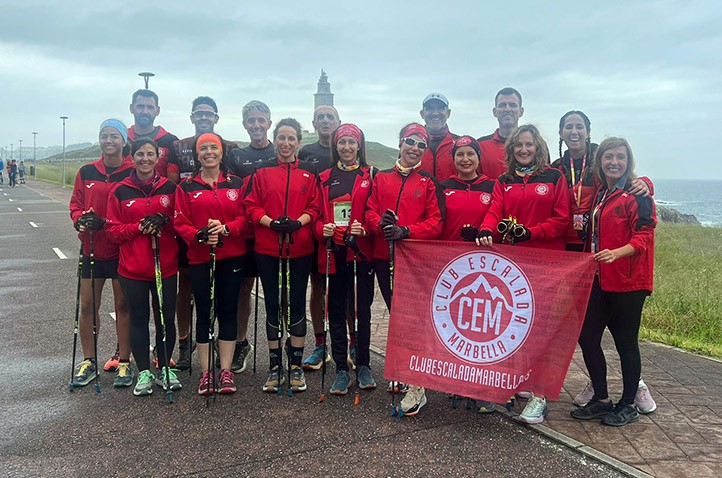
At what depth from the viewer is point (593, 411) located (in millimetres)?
4758

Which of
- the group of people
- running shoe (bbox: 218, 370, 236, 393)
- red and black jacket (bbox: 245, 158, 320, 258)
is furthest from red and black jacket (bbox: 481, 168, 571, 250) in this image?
running shoe (bbox: 218, 370, 236, 393)

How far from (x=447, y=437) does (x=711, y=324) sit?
17.0ft

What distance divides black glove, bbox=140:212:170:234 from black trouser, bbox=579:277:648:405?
3.68m

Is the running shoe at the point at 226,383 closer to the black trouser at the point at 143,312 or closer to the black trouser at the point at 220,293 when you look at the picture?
the black trouser at the point at 220,293

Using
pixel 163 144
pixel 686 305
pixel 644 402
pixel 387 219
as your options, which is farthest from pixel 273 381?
pixel 686 305

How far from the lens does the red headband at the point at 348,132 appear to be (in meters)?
5.46

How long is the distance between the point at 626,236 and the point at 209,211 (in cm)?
348

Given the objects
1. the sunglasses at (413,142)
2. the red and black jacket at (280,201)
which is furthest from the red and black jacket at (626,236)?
the red and black jacket at (280,201)

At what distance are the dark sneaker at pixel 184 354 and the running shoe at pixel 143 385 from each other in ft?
1.94

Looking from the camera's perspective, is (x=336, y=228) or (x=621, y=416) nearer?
(x=621, y=416)

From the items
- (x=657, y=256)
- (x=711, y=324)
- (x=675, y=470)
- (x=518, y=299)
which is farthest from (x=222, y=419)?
(x=657, y=256)

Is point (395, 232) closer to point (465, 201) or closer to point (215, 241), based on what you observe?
point (465, 201)

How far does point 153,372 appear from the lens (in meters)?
5.87

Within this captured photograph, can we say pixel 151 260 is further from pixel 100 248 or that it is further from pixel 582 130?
pixel 582 130
